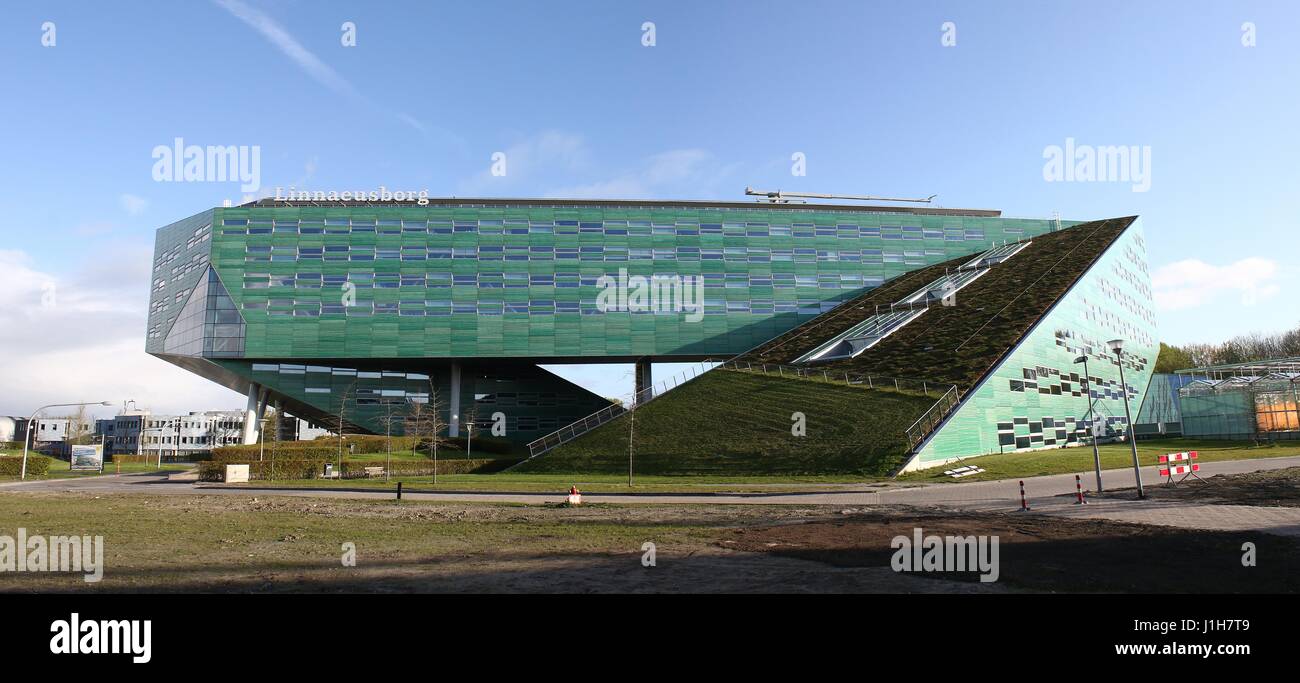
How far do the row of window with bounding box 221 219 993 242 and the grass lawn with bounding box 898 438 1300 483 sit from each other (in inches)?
1453

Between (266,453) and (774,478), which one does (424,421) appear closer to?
(266,453)

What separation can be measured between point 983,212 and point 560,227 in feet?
183

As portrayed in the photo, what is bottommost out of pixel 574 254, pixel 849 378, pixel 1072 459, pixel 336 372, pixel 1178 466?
pixel 1072 459

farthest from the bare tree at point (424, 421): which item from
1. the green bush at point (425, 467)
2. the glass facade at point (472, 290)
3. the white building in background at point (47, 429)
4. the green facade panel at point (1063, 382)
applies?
the white building in background at point (47, 429)

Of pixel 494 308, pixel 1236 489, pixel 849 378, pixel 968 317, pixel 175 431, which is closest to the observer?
pixel 1236 489

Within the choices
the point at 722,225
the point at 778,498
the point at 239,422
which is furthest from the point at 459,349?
the point at 239,422

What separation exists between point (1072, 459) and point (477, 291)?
5511cm

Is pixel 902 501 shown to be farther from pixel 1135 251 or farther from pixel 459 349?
pixel 1135 251

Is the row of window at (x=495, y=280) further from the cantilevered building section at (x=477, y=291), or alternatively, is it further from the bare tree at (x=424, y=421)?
the bare tree at (x=424, y=421)

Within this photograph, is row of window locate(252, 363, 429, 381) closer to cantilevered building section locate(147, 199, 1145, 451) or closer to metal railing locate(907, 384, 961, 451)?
cantilevered building section locate(147, 199, 1145, 451)

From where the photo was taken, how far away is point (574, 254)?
73.8 metres

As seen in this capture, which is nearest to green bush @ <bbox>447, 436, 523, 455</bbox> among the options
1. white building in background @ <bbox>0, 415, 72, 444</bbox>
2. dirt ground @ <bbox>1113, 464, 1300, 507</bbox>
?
dirt ground @ <bbox>1113, 464, 1300, 507</bbox>

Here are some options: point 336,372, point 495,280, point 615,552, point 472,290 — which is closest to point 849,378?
point 615,552
